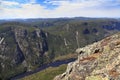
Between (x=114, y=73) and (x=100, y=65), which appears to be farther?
(x=100, y=65)

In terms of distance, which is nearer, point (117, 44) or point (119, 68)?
point (119, 68)

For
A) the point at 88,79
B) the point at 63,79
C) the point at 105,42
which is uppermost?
the point at 105,42

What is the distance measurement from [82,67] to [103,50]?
4.83 meters

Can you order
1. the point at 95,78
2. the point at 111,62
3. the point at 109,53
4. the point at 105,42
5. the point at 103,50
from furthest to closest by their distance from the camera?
the point at 105,42
the point at 103,50
the point at 109,53
the point at 111,62
the point at 95,78

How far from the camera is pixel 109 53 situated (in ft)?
115

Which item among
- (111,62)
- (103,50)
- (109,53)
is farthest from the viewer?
(103,50)

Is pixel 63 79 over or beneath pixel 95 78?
beneath

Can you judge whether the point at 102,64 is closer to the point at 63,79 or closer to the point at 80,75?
the point at 80,75

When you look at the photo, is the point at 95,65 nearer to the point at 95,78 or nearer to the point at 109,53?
the point at 109,53

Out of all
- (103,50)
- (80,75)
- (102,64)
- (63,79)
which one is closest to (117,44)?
(103,50)

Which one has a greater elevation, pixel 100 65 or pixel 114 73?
pixel 114 73

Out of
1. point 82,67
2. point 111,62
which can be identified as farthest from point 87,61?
point 111,62

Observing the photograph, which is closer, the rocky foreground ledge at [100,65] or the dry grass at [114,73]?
the dry grass at [114,73]

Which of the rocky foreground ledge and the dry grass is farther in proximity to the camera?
the rocky foreground ledge
